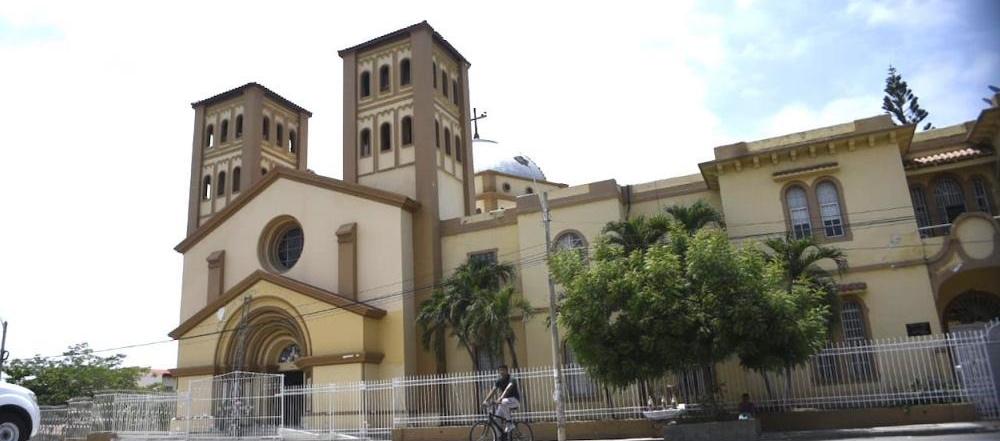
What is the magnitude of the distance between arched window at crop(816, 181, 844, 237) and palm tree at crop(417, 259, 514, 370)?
10306mm

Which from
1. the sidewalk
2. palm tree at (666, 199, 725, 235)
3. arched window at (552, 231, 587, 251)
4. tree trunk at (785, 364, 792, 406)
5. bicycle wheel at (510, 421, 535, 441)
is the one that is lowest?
the sidewalk

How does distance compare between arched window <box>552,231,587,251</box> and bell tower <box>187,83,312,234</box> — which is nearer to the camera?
arched window <box>552,231,587,251</box>

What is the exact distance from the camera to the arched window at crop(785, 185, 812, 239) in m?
23.1

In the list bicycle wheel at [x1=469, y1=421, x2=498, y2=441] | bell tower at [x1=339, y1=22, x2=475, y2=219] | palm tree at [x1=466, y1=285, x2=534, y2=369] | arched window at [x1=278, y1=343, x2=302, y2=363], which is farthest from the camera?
bell tower at [x1=339, y1=22, x2=475, y2=219]

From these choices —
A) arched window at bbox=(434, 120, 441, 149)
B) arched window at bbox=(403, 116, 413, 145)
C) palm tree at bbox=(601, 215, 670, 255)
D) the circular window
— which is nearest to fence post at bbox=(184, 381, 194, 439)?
the circular window

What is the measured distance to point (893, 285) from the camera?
21500mm

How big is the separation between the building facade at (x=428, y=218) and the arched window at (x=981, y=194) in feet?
0.20

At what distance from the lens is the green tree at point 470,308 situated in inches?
917

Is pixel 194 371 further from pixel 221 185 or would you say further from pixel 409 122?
pixel 409 122

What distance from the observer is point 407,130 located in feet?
105

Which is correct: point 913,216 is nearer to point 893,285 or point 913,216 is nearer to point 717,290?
point 893,285

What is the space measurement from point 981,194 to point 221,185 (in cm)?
3255

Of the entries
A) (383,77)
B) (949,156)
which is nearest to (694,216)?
(949,156)

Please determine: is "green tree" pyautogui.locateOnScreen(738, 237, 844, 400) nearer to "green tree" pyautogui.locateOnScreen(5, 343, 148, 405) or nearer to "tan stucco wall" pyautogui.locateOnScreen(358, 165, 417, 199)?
"tan stucco wall" pyautogui.locateOnScreen(358, 165, 417, 199)
